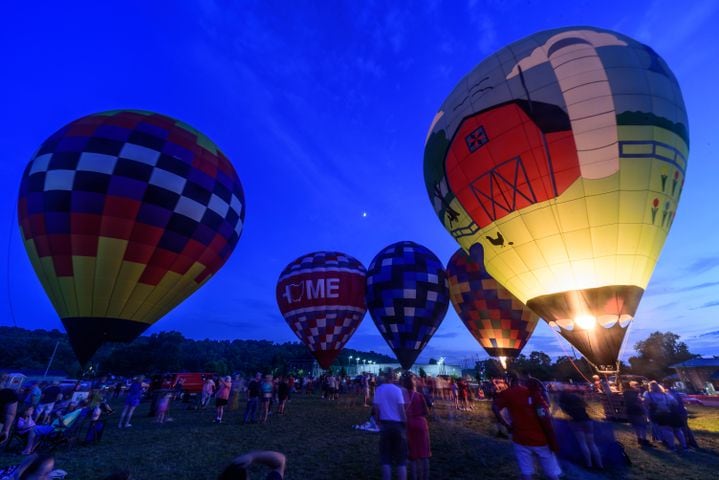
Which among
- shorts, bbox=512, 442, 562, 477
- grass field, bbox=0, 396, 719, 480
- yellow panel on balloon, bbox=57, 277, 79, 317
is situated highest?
yellow panel on balloon, bbox=57, 277, 79, 317

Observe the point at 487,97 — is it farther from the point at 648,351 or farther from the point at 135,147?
the point at 648,351

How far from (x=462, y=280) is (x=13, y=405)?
18243 mm

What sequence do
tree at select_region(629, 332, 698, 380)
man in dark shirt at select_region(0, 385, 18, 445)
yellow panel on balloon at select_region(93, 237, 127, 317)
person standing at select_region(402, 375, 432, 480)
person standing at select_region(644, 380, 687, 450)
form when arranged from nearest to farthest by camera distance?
person standing at select_region(402, 375, 432, 480) → man in dark shirt at select_region(0, 385, 18, 445) → person standing at select_region(644, 380, 687, 450) → yellow panel on balloon at select_region(93, 237, 127, 317) → tree at select_region(629, 332, 698, 380)

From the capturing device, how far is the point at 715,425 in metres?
10.9

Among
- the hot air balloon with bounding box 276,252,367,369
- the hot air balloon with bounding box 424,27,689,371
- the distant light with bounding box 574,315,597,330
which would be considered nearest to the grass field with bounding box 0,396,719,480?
the hot air balloon with bounding box 424,27,689,371

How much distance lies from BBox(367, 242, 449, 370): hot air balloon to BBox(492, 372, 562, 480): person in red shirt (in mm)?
14222

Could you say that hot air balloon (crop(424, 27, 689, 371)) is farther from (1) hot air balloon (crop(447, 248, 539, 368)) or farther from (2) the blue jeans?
(1) hot air balloon (crop(447, 248, 539, 368))

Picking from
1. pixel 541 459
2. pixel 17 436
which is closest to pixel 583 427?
pixel 541 459

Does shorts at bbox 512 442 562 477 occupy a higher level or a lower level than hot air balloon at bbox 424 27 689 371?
lower

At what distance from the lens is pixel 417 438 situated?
4.75 metres

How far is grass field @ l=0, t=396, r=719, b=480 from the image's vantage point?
17.8ft

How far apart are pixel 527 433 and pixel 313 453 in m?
4.13

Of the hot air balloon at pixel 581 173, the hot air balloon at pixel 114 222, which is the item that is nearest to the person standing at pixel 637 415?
Answer: the hot air balloon at pixel 581 173

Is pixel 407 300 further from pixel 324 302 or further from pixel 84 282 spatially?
pixel 84 282
